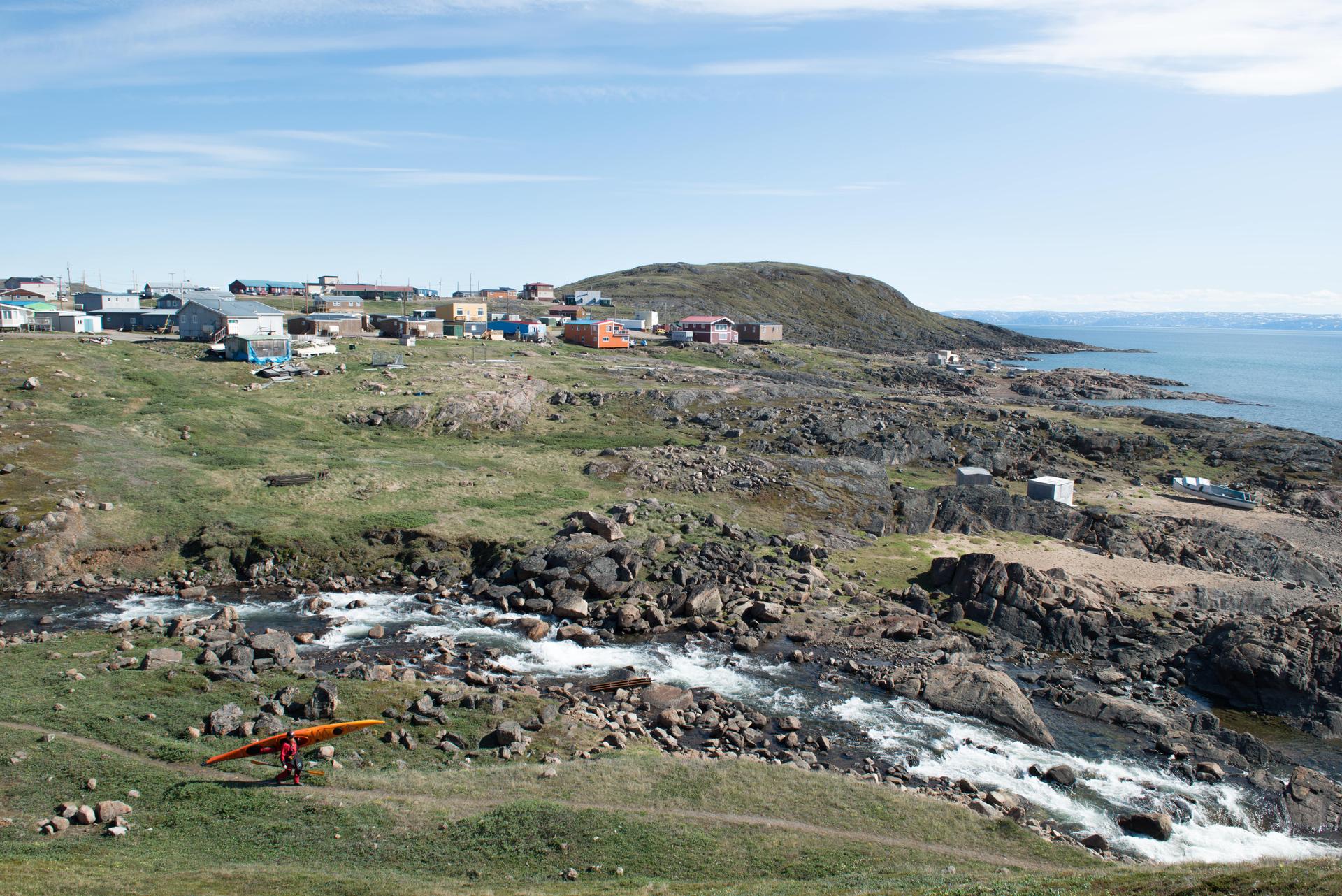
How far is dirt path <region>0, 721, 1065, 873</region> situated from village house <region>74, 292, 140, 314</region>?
285 feet

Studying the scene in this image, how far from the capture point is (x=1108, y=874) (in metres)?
18.8

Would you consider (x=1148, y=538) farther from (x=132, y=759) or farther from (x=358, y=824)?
(x=132, y=759)

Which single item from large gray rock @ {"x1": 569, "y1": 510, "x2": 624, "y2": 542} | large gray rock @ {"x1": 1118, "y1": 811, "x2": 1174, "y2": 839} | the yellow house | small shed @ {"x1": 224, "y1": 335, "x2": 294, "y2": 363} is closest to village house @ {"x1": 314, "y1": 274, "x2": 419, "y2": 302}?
the yellow house

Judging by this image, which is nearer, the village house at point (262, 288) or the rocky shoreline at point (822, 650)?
the rocky shoreline at point (822, 650)

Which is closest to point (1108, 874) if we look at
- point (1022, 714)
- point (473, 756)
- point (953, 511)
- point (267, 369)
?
point (1022, 714)

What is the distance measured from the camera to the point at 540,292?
15925 cm

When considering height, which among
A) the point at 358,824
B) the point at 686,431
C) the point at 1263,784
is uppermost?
the point at 686,431

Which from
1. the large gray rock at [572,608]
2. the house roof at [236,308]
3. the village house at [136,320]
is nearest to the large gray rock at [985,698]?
the large gray rock at [572,608]

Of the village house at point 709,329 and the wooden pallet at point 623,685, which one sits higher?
the village house at point 709,329

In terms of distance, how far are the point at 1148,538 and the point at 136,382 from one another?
7480cm

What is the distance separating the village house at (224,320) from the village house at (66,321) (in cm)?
1033

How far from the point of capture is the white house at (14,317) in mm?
79375

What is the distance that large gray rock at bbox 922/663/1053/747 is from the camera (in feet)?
97.6

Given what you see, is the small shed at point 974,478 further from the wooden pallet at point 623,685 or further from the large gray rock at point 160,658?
the large gray rock at point 160,658
